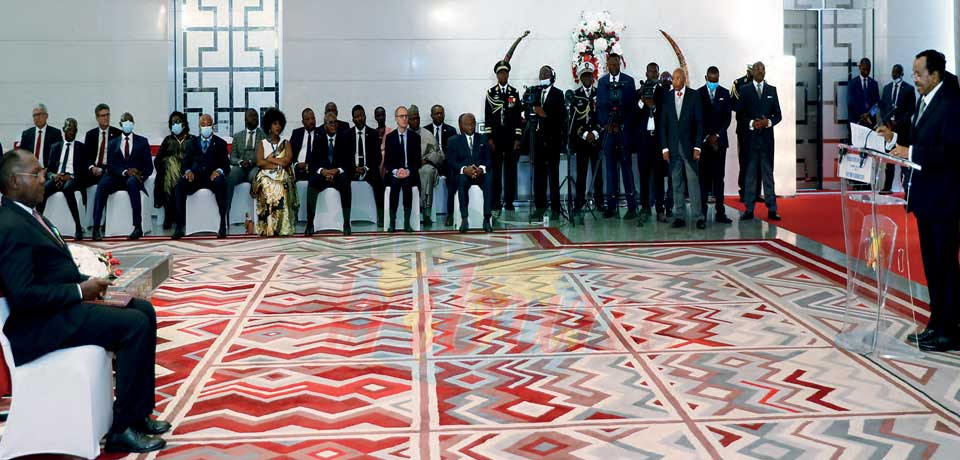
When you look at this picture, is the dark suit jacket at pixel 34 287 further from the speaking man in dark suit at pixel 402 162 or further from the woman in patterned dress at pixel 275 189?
the speaking man in dark suit at pixel 402 162

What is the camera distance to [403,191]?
1063cm

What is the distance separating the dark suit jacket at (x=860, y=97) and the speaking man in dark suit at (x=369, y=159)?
252 inches

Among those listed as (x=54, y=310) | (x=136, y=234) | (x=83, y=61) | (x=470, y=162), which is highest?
(x=83, y=61)

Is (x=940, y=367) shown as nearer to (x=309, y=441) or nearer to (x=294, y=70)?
(x=309, y=441)

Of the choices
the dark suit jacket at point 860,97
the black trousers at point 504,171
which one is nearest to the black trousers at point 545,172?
the black trousers at point 504,171

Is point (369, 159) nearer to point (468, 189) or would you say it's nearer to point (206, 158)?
point (468, 189)

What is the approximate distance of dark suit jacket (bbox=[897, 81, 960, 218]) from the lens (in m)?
5.11

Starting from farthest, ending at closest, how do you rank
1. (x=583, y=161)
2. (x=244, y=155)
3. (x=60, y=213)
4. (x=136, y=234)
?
(x=583, y=161), (x=244, y=155), (x=60, y=213), (x=136, y=234)

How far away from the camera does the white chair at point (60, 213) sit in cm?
1043

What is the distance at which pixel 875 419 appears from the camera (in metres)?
4.24

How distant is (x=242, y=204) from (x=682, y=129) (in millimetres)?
4652

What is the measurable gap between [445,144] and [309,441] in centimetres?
773

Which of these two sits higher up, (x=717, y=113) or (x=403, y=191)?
(x=717, y=113)

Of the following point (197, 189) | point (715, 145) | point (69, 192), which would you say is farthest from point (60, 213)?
point (715, 145)
